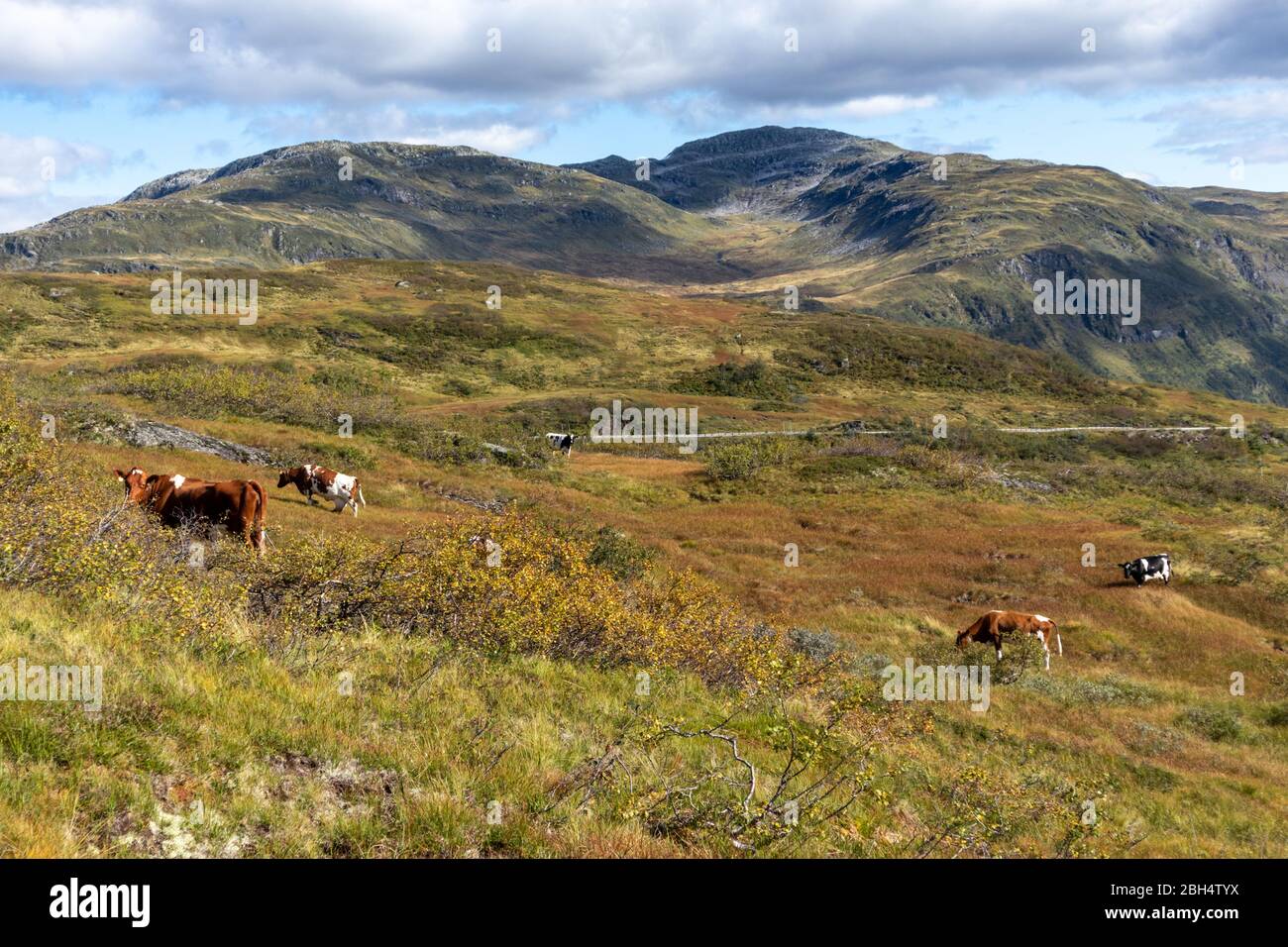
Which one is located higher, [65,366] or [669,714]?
[65,366]

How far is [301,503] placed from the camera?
2591 cm

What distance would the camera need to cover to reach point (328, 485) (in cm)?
2644

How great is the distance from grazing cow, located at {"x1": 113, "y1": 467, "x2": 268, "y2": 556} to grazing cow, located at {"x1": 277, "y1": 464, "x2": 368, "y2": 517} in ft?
29.3

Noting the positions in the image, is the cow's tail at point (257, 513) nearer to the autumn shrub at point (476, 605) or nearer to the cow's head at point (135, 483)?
the cow's head at point (135, 483)

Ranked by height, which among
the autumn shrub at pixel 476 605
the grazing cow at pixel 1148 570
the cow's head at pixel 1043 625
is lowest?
the cow's head at pixel 1043 625

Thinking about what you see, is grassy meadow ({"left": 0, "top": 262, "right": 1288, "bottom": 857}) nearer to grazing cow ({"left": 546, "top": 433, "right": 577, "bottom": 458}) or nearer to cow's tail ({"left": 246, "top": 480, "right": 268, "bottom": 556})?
cow's tail ({"left": 246, "top": 480, "right": 268, "bottom": 556})

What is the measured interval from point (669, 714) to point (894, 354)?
9656 centimetres

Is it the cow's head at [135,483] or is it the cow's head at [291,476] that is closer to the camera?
the cow's head at [135,483]

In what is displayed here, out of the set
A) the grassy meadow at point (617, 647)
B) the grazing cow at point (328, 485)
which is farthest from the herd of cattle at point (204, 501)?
the grazing cow at point (328, 485)

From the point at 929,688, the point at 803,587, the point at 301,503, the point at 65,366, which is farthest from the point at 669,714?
the point at 65,366

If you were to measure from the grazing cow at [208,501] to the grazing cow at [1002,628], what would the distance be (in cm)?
1692

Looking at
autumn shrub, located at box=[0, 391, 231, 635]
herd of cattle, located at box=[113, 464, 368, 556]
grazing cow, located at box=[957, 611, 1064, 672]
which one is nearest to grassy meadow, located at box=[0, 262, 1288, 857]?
autumn shrub, located at box=[0, 391, 231, 635]

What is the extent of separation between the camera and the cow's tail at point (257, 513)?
52.0ft
